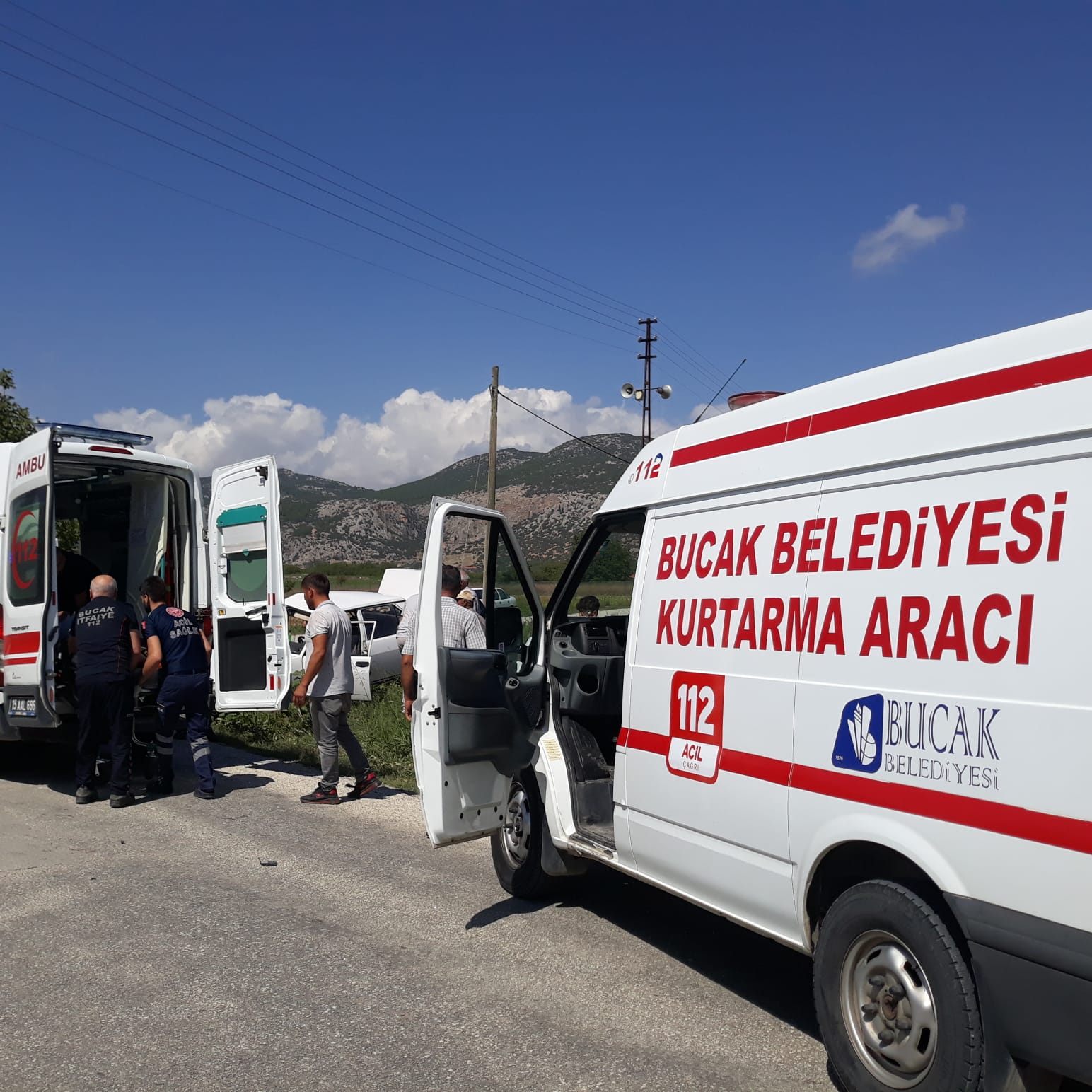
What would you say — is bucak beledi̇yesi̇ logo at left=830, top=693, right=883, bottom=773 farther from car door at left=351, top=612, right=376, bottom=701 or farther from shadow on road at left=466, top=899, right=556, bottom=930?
car door at left=351, top=612, right=376, bottom=701

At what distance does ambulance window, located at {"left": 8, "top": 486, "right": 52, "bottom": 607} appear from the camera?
8289mm

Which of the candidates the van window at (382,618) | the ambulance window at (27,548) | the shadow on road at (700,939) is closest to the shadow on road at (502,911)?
the shadow on road at (700,939)

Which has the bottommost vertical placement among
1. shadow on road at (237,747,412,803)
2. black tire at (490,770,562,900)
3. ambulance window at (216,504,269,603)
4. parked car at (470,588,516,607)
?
shadow on road at (237,747,412,803)

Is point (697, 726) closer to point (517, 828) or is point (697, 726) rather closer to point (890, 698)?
point (890, 698)

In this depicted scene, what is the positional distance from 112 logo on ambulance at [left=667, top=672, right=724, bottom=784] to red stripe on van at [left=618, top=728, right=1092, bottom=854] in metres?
0.09

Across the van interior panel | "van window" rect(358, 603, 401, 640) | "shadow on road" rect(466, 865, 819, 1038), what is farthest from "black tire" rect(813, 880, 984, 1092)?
"van window" rect(358, 603, 401, 640)

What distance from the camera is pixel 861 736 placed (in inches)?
134

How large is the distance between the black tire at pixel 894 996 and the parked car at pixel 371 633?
1073 centimetres

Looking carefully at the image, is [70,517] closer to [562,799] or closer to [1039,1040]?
[562,799]

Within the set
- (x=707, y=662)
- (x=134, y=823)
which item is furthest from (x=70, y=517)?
(x=707, y=662)

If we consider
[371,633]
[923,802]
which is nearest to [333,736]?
[923,802]

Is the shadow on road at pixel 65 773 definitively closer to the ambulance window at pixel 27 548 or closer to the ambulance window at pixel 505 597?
the ambulance window at pixel 27 548

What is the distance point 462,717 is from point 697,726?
136 centimetres

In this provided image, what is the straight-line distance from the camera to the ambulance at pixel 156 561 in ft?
27.1
